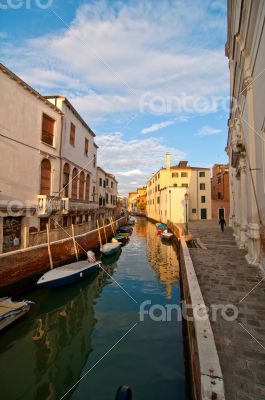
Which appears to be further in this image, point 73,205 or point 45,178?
point 73,205

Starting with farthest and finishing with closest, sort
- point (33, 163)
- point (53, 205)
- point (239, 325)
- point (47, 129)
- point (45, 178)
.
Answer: point (47, 129)
point (45, 178)
point (53, 205)
point (33, 163)
point (239, 325)

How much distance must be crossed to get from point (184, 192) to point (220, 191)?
28.8ft

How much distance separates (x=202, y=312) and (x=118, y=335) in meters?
3.64

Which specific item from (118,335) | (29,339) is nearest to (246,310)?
(118,335)

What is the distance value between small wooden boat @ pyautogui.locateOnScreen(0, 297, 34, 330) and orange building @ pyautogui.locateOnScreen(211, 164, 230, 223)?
3197cm

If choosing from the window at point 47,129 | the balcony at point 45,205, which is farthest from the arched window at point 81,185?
the balcony at point 45,205

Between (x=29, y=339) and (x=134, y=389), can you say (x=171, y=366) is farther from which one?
(x=29, y=339)

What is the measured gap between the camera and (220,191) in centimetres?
3838

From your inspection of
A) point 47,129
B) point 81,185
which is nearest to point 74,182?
point 81,185

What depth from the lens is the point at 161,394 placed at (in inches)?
178

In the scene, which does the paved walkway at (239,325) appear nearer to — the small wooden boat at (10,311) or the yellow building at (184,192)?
the small wooden boat at (10,311)

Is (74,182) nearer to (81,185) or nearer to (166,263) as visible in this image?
(81,185)

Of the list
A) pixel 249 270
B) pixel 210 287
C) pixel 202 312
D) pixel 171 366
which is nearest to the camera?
pixel 202 312

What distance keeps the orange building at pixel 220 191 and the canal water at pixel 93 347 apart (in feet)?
90.7
